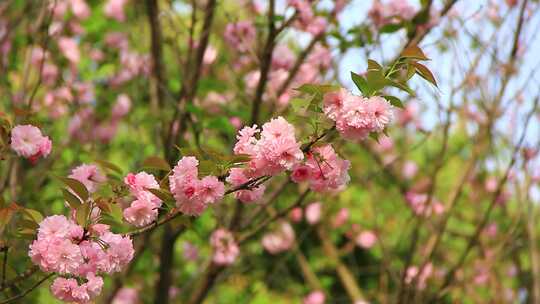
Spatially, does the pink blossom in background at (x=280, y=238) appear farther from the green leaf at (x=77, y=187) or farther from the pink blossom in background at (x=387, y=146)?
the green leaf at (x=77, y=187)

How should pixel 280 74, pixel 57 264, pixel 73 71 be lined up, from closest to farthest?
pixel 57 264 → pixel 280 74 → pixel 73 71

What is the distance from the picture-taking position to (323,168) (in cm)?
164

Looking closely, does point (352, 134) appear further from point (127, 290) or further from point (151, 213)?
point (127, 290)

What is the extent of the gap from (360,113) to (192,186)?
0.37 metres

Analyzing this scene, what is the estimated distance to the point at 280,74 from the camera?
3311mm

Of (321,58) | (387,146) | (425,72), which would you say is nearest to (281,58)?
(321,58)

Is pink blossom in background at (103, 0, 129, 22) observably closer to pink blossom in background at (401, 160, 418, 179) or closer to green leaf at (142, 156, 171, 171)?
pink blossom in background at (401, 160, 418, 179)

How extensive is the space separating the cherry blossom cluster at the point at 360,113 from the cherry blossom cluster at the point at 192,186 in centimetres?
28

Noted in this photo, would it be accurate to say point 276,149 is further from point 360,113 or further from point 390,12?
point 390,12

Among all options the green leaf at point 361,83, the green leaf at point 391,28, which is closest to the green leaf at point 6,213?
the green leaf at point 361,83

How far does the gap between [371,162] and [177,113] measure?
317 cm

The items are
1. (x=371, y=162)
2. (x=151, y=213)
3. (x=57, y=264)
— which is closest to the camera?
(x=57, y=264)

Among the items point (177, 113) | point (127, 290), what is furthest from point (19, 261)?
point (127, 290)

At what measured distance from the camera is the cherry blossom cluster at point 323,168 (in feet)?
5.35
